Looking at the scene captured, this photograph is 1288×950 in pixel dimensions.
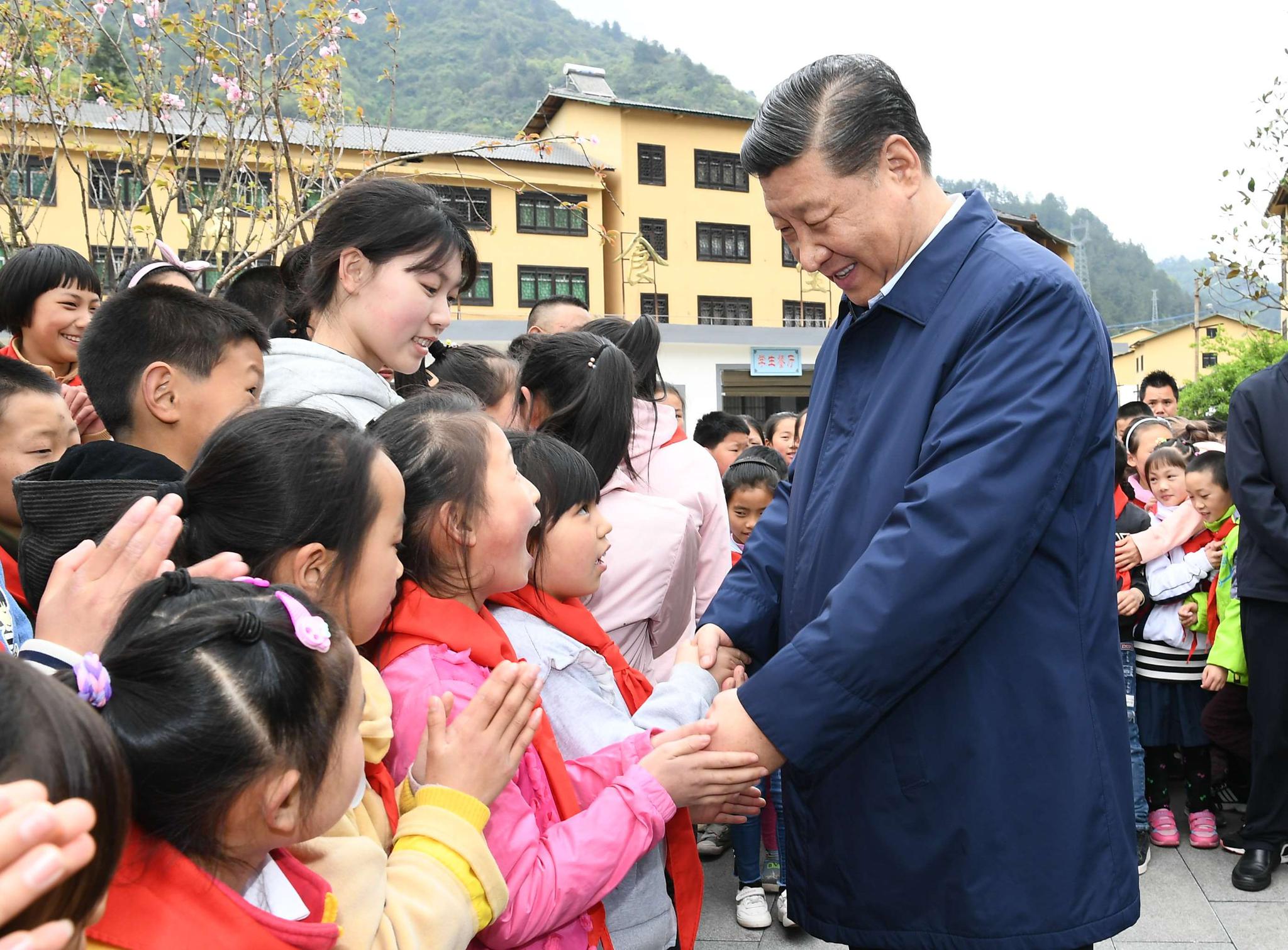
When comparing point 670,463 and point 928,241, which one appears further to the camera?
point 670,463

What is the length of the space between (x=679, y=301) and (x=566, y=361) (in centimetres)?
2694

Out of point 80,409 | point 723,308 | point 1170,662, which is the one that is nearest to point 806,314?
point 723,308

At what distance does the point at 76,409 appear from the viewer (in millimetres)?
2996

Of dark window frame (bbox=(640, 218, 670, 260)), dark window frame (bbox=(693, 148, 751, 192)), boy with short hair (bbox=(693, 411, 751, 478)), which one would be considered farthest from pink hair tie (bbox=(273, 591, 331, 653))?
dark window frame (bbox=(693, 148, 751, 192))

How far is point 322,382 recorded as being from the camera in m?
2.29

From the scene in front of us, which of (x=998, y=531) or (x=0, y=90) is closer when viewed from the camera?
(x=998, y=531)

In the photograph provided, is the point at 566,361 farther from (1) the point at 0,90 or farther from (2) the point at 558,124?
(2) the point at 558,124

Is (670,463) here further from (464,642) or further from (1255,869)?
(1255,869)

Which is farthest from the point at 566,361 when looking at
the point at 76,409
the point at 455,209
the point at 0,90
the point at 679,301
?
the point at 679,301

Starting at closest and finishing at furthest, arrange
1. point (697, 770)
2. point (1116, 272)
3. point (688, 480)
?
point (697, 770) < point (688, 480) < point (1116, 272)

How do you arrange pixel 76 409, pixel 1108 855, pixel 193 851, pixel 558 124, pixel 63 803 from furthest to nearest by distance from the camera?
pixel 558 124
pixel 76 409
pixel 1108 855
pixel 193 851
pixel 63 803

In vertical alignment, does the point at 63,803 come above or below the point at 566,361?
below

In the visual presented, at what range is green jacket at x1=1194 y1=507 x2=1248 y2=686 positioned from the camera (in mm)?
4164

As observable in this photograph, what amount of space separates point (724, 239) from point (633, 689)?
28.9 m
